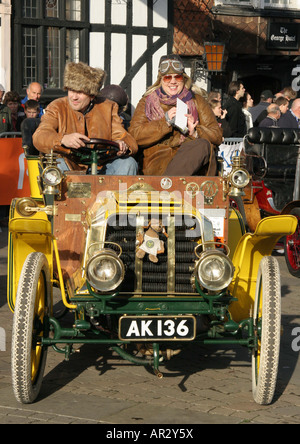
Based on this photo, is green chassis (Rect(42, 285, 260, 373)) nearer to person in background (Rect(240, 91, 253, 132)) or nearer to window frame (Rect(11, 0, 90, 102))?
person in background (Rect(240, 91, 253, 132))

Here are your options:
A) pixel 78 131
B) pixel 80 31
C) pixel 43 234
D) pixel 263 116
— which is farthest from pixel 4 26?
pixel 43 234

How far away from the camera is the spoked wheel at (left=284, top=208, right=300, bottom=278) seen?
411 inches

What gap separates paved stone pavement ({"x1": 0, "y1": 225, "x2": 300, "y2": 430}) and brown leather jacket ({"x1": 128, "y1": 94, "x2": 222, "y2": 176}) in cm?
158

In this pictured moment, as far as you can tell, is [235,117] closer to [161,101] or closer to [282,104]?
[282,104]

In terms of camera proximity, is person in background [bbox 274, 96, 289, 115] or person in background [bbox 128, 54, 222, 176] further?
person in background [bbox 274, 96, 289, 115]

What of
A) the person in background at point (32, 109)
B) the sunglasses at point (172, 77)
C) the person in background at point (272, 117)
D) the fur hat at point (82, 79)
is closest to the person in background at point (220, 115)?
the person in background at point (272, 117)

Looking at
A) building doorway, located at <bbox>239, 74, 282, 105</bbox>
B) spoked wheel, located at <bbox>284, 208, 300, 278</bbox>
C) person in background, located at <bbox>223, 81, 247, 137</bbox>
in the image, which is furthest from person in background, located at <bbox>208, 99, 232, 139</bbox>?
building doorway, located at <bbox>239, 74, 282, 105</bbox>

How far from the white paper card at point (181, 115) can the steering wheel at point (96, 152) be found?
0.58 meters

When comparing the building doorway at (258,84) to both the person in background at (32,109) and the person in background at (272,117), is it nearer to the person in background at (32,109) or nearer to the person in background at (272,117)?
the person in background at (272,117)

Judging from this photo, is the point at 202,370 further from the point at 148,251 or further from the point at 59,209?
the point at 59,209

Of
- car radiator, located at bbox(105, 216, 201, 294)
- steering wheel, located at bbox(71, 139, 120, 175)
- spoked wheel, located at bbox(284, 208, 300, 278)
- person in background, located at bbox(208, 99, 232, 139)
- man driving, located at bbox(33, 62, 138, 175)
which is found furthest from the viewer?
person in background, located at bbox(208, 99, 232, 139)

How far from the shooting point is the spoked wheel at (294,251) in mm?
10430

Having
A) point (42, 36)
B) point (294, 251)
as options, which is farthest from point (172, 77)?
point (42, 36)

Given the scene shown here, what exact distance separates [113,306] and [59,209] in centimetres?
120
